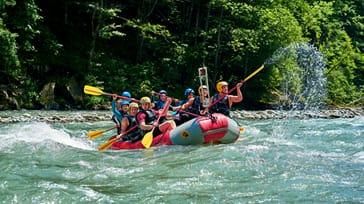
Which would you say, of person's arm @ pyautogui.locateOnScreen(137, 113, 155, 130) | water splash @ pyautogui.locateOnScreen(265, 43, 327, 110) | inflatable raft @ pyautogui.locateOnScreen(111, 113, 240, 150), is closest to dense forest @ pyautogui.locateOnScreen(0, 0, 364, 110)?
water splash @ pyautogui.locateOnScreen(265, 43, 327, 110)

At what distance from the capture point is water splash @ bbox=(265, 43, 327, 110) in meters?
24.2

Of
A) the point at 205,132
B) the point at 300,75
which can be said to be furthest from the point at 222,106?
the point at 300,75

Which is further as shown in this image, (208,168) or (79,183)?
(208,168)

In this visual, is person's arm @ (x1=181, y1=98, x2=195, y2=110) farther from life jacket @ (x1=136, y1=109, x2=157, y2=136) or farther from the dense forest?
the dense forest

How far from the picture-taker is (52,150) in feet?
27.2

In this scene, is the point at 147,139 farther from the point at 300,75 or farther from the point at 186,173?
the point at 300,75

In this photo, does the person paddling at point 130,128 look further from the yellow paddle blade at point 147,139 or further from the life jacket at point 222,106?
the life jacket at point 222,106

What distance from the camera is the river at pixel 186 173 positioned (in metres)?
5.17

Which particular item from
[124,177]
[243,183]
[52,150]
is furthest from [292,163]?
[52,150]

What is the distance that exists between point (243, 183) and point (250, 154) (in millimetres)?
1762

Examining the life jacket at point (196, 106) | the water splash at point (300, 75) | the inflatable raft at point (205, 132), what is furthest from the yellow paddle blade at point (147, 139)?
the water splash at point (300, 75)

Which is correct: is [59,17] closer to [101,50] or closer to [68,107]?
[101,50]

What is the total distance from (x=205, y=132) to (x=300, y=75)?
684 inches

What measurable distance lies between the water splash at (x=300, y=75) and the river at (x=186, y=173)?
15.1 m
